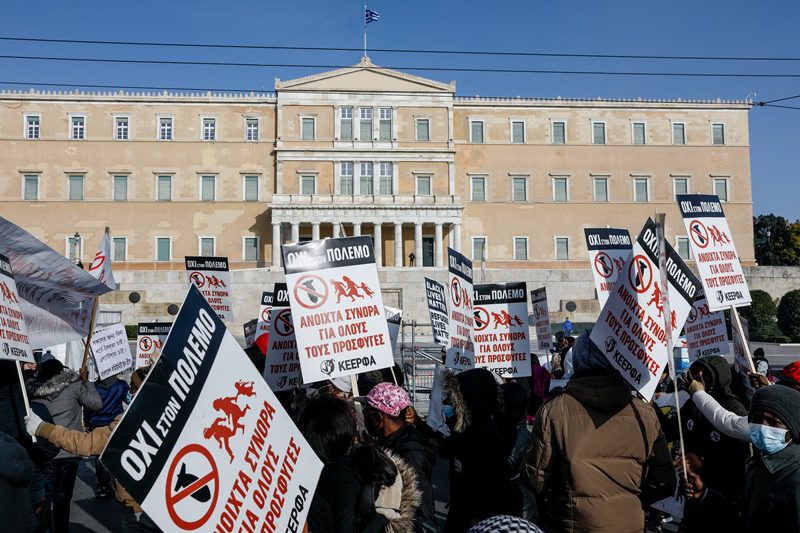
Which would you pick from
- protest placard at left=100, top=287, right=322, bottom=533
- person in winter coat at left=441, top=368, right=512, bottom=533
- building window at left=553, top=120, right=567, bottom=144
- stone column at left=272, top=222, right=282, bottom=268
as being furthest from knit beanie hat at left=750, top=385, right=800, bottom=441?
building window at left=553, top=120, right=567, bottom=144

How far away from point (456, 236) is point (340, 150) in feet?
27.4

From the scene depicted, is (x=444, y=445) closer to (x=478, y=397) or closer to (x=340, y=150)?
(x=478, y=397)

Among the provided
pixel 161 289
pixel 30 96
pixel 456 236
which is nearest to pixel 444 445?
pixel 161 289

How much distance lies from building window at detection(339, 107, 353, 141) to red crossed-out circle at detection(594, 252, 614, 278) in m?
35.9

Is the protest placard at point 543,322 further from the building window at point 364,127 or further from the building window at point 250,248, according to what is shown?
Result: the building window at point 364,127

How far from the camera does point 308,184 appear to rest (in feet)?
141

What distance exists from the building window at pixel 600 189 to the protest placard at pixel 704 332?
127ft

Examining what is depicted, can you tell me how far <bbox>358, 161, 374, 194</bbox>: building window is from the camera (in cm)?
4312

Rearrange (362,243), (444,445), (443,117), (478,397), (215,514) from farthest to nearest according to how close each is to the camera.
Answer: (443,117) → (362,243) → (444,445) → (478,397) → (215,514)

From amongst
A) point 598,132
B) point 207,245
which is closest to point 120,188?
point 207,245

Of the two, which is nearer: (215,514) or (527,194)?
(215,514)

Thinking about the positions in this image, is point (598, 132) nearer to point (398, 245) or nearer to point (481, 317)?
point (398, 245)

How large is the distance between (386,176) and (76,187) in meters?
17.9

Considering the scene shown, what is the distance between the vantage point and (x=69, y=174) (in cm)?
4269
